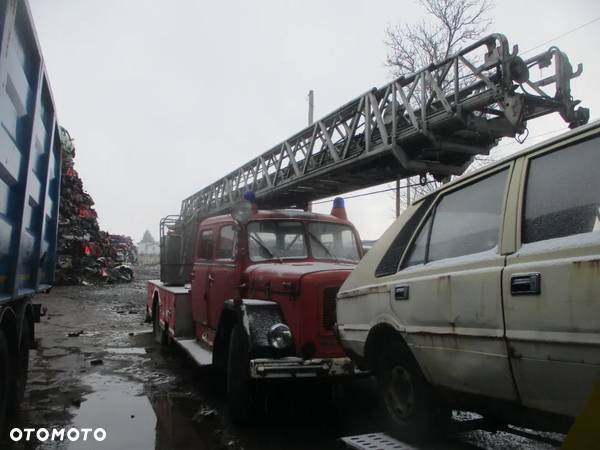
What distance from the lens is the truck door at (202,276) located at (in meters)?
6.03

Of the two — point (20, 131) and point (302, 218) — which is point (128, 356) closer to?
point (302, 218)

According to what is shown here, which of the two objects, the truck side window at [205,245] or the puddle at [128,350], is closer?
the truck side window at [205,245]

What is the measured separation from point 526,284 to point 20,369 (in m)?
4.38

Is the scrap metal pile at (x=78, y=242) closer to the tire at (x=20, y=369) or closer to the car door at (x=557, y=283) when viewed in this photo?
the tire at (x=20, y=369)

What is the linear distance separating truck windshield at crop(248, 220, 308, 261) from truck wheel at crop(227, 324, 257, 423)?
3.87 ft

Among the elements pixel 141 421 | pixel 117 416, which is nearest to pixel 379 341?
pixel 141 421

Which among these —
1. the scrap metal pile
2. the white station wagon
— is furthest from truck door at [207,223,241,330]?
the scrap metal pile

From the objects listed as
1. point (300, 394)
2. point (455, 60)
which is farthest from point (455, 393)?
point (455, 60)

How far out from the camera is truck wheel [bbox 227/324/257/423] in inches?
168

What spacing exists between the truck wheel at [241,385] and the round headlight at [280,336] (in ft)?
0.74

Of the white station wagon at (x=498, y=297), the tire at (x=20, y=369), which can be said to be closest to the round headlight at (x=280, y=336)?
the white station wagon at (x=498, y=297)

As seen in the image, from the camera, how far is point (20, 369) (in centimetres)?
448

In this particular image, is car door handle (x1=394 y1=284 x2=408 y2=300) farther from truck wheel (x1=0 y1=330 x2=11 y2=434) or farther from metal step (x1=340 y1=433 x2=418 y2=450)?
truck wheel (x1=0 y1=330 x2=11 y2=434)

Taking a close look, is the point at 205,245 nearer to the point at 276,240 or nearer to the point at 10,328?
the point at 276,240
